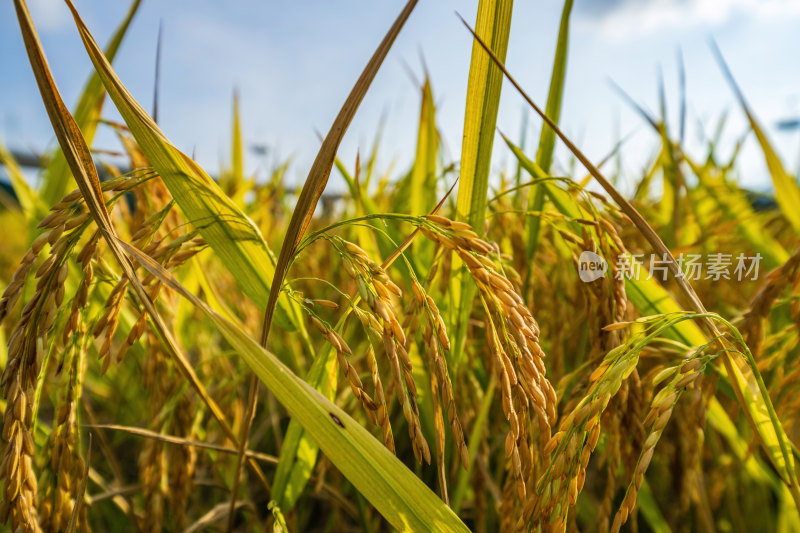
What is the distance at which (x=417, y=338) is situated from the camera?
850 mm

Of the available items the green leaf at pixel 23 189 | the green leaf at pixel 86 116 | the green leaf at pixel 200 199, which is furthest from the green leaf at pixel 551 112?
the green leaf at pixel 23 189

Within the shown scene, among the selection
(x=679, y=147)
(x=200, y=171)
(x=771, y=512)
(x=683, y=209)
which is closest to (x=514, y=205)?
(x=679, y=147)

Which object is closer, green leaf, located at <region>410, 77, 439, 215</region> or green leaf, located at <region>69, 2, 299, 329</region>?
green leaf, located at <region>69, 2, 299, 329</region>

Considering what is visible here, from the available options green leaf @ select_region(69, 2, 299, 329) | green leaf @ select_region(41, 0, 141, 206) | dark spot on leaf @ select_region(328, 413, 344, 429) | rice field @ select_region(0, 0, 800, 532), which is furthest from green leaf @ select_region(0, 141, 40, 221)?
dark spot on leaf @ select_region(328, 413, 344, 429)

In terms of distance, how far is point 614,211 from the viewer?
2.24 ft

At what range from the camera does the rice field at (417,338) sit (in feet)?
1.55

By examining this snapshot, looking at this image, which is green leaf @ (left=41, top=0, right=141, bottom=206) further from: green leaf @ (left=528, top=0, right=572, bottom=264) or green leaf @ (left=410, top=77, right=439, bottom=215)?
green leaf @ (left=528, top=0, right=572, bottom=264)

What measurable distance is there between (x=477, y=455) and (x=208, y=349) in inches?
26.3

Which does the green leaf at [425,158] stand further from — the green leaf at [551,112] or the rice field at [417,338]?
the green leaf at [551,112]

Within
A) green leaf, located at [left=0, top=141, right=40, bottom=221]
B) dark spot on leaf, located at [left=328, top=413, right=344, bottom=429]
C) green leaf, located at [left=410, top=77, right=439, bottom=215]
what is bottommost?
dark spot on leaf, located at [left=328, top=413, right=344, bottom=429]

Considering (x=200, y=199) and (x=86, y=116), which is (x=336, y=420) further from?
(x=86, y=116)

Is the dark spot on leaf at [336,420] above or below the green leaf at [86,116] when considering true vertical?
→ below

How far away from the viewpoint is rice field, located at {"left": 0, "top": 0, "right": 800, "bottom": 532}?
471 mm

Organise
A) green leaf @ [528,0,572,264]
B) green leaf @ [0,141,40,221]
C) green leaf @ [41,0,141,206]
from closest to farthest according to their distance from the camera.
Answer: green leaf @ [528,0,572,264], green leaf @ [41,0,141,206], green leaf @ [0,141,40,221]
